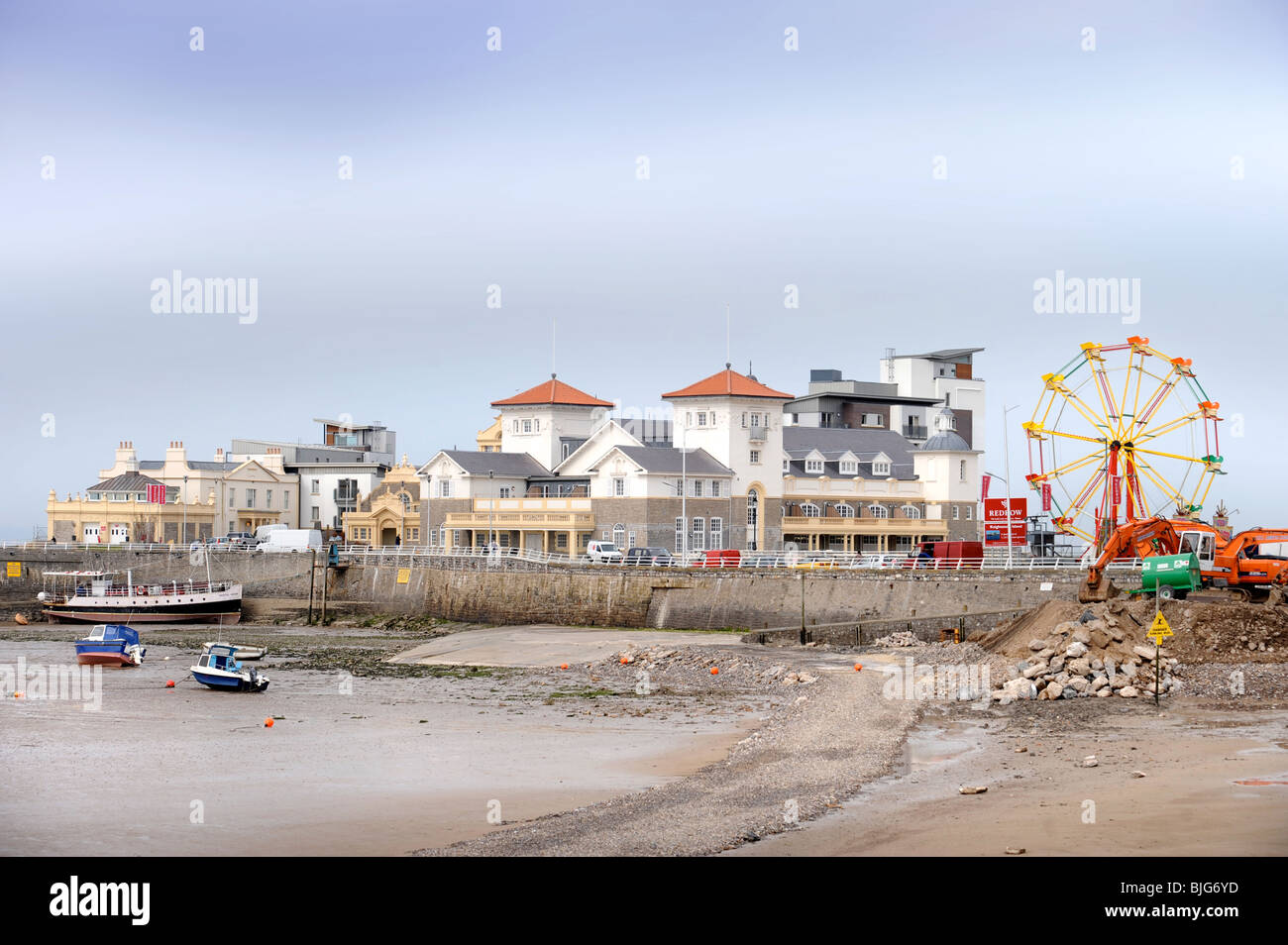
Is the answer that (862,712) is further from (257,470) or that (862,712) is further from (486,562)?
(257,470)

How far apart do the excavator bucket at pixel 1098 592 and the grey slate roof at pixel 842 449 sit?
42.2 meters

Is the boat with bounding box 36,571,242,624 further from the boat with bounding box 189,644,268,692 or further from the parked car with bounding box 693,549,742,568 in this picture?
the boat with bounding box 189,644,268,692

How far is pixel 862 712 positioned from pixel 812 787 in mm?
8711

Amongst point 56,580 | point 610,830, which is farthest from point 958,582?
point 56,580

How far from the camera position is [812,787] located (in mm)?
22078

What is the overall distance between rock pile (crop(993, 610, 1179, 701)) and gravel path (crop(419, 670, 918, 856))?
3.66 metres

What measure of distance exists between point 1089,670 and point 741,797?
14423 mm

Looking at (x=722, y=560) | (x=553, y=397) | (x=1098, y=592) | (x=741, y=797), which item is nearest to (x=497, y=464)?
(x=553, y=397)

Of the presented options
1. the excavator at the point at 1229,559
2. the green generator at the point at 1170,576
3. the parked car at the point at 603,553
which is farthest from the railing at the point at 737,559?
the green generator at the point at 1170,576

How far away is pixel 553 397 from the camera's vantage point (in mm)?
90750

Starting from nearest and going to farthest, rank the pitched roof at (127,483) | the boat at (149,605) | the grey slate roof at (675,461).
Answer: the boat at (149,605)
the grey slate roof at (675,461)
the pitched roof at (127,483)

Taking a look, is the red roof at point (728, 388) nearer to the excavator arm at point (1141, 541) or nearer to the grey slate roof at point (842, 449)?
the grey slate roof at point (842, 449)

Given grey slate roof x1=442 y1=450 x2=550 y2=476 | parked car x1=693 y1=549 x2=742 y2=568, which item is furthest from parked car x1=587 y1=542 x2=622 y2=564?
grey slate roof x1=442 y1=450 x2=550 y2=476

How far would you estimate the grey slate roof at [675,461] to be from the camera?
76438 mm
